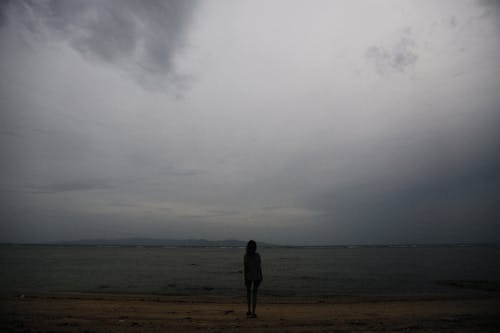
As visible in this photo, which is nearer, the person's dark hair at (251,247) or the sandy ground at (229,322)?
the sandy ground at (229,322)

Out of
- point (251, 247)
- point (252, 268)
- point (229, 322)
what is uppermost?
point (251, 247)

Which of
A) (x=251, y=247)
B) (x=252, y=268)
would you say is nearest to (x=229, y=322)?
(x=252, y=268)

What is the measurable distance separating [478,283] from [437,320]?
23.7m

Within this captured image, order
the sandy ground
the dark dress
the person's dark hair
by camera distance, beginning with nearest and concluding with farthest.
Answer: the sandy ground → the person's dark hair → the dark dress

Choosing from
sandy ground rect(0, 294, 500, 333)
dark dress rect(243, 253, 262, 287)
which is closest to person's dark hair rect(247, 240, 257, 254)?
dark dress rect(243, 253, 262, 287)

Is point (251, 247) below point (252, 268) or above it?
above

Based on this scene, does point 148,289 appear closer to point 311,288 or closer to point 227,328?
point 311,288

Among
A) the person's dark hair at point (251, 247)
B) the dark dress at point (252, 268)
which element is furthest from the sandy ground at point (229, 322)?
the person's dark hair at point (251, 247)

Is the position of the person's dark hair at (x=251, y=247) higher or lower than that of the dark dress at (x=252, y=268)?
higher

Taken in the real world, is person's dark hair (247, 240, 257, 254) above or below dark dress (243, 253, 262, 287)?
above

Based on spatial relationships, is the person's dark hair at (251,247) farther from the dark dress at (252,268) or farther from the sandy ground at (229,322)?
the sandy ground at (229,322)

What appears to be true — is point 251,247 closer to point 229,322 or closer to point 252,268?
point 252,268

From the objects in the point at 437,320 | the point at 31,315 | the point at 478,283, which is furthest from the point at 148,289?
the point at 478,283

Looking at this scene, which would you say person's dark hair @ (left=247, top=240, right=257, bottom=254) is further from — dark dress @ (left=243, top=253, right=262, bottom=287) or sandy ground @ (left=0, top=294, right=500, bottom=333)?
sandy ground @ (left=0, top=294, right=500, bottom=333)
